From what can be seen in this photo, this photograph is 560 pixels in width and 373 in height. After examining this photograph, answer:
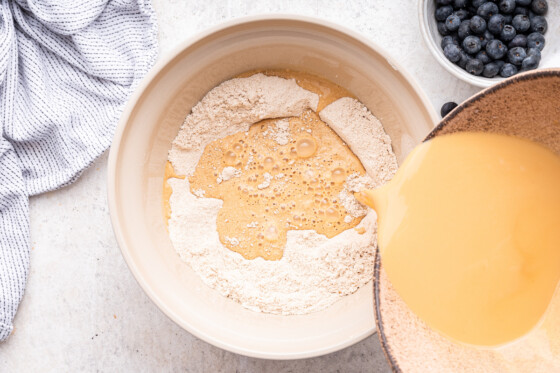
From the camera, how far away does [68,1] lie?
47.3 inches

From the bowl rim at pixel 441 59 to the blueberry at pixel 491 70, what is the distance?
1 centimetres

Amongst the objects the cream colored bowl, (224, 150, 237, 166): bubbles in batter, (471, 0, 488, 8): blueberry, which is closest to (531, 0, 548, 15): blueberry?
(471, 0, 488, 8): blueberry

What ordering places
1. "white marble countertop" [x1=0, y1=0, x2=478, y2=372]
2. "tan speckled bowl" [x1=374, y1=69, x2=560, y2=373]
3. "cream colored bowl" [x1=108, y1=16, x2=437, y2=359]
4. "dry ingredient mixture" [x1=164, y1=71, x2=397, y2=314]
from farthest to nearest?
1. "white marble countertop" [x1=0, y1=0, x2=478, y2=372]
2. "dry ingredient mixture" [x1=164, y1=71, x2=397, y2=314]
3. "cream colored bowl" [x1=108, y1=16, x2=437, y2=359]
4. "tan speckled bowl" [x1=374, y1=69, x2=560, y2=373]

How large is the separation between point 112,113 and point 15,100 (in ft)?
0.75

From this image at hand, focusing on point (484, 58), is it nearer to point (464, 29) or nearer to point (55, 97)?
point (464, 29)

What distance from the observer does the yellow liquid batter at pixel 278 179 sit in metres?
1.16

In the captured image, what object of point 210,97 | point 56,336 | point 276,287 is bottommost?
point 56,336

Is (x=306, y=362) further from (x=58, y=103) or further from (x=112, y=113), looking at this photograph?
(x=58, y=103)

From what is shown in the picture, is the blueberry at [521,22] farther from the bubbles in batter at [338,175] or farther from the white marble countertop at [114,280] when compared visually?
the bubbles in batter at [338,175]

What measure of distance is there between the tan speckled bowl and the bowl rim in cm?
31

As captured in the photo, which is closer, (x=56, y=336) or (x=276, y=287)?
(x=276, y=287)

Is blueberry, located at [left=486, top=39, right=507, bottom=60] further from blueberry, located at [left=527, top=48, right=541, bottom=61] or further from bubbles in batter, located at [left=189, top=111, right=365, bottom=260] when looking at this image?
bubbles in batter, located at [left=189, top=111, right=365, bottom=260]

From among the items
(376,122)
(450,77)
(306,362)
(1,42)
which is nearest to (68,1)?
(1,42)

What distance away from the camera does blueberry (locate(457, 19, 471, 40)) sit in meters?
1.18
